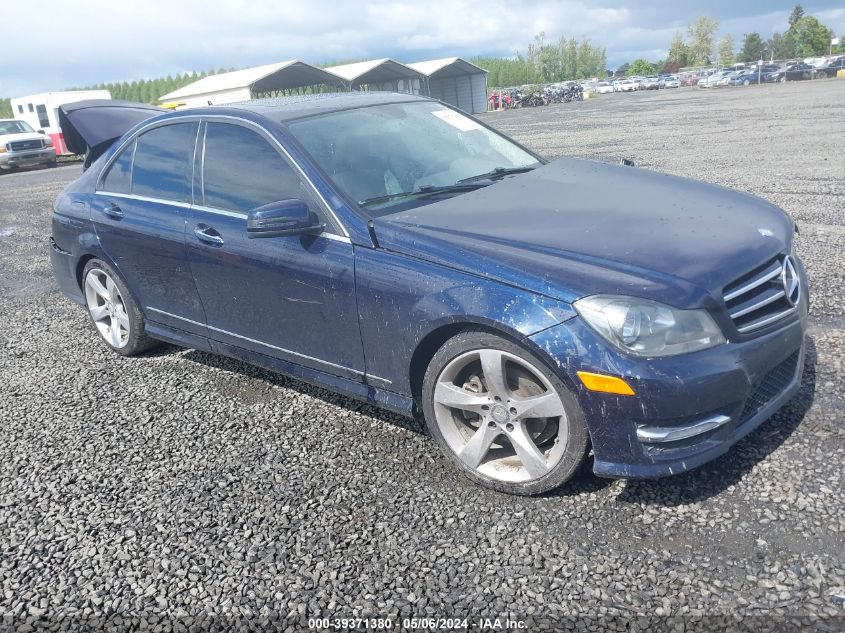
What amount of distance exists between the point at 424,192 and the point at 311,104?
105cm

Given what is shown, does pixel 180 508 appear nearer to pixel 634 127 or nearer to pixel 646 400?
pixel 646 400

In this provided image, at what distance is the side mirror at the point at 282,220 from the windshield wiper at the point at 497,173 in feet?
2.93

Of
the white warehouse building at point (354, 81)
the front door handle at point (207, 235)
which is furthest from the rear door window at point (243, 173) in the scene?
the white warehouse building at point (354, 81)

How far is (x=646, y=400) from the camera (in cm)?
262

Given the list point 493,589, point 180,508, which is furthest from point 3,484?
point 493,589

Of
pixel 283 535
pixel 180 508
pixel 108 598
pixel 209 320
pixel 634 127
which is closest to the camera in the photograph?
pixel 108 598

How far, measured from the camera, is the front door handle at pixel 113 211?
4.60 meters

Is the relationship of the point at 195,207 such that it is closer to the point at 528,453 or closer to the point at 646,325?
the point at 528,453

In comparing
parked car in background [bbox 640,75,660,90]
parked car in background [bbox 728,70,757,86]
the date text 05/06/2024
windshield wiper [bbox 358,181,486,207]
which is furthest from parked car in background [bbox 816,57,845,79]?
the date text 05/06/2024

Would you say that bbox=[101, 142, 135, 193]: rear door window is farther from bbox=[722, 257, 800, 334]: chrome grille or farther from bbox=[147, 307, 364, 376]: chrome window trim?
bbox=[722, 257, 800, 334]: chrome grille

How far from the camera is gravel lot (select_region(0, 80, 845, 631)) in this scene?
8.13ft

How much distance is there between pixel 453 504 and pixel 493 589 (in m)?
0.56

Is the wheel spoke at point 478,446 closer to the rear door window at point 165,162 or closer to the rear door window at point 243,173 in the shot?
the rear door window at point 243,173

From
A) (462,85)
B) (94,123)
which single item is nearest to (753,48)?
(462,85)
